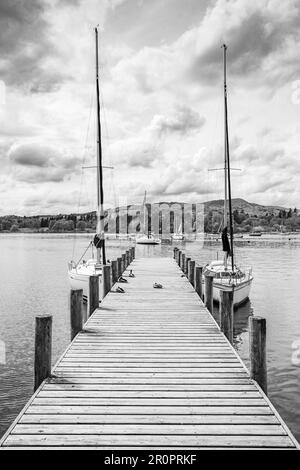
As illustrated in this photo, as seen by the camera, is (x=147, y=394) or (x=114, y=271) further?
(x=114, y=271)

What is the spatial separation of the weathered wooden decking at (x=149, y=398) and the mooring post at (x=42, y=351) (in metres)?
0.28

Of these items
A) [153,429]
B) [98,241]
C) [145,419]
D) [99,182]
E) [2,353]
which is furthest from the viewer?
[99,182]

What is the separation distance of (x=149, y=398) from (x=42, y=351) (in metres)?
2.19

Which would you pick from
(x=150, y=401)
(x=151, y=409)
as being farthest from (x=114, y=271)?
(x=151, y=409)

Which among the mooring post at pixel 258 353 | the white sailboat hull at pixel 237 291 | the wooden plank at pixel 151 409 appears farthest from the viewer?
the white sailboat hull at pixel 237 291

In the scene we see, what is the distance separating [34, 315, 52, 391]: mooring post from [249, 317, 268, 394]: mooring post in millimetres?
3645

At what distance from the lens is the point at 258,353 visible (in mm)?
7355

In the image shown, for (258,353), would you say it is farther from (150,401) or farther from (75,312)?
(75,312)

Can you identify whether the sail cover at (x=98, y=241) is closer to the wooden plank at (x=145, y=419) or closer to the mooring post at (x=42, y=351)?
the mooring post at (x=42, y=351)

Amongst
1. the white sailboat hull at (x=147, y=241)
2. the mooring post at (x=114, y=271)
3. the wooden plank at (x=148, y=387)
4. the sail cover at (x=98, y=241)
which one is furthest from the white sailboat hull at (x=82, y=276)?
the white sailboat hull at (x=147, y=241)

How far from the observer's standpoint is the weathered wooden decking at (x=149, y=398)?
5.19 metres

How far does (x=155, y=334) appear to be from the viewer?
1034cm
